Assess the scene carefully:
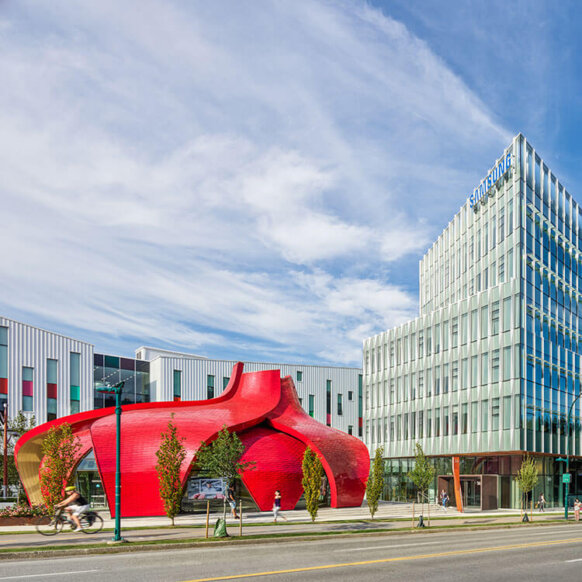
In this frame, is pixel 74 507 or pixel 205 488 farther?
pixel 205 488

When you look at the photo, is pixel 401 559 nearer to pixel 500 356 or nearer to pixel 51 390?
pixel 500 356

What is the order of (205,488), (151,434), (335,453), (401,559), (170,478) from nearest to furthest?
(401,559) < (170,478) < (151,434) < (205,488) < (335,453)

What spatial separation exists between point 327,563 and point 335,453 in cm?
2663

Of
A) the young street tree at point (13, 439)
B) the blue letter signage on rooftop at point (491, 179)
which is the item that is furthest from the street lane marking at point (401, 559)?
the blue letter signage on rooftop at point (491, 179)

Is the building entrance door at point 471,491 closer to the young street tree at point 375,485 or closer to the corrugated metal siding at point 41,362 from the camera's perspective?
the young street tree at point 375,485

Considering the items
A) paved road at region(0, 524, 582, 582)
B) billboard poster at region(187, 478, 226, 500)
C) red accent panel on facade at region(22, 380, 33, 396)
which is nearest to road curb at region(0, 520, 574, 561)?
paved road at region(0, 524, 582, 582)

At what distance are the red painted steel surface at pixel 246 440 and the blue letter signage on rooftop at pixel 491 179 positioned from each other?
97.4ft

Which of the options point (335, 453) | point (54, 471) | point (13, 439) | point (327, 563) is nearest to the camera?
point (327, 563)

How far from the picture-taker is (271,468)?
41969mm

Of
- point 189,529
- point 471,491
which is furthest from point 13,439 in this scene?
point 471,491

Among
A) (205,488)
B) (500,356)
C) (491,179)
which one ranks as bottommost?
(205,488)

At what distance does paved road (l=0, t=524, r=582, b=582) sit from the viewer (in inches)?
628

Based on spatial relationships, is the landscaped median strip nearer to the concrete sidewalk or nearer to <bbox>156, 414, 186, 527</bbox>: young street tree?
the concrete sidewalk

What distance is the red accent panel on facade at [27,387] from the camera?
208 feet
